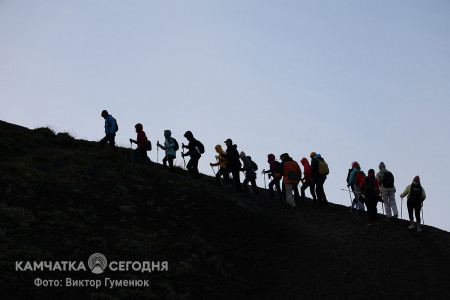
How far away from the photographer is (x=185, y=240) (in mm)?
17734

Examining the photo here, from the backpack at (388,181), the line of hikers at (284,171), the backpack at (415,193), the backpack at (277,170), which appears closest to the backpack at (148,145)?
the line of hikers at (284,171)

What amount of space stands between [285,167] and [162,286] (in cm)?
1072

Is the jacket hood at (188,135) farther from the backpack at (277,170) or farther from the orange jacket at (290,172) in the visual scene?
the orange jacket at (290,172)

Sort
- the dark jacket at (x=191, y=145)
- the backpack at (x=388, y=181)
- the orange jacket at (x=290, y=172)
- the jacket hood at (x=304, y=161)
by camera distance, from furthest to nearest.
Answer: the dark jacket at (x=191, y=145) → the jacket hood at (x=304, y=161) → the orange jacket at (x=290, y=172) → the backpack at (x=388, y=181)

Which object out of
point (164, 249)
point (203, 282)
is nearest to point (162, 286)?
point (203, 282)

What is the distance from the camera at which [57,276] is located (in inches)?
539

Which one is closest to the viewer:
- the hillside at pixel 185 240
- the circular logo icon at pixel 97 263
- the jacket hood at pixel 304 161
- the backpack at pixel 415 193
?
the circular logo icon at pixel 97 263

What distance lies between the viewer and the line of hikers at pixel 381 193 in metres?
20.9

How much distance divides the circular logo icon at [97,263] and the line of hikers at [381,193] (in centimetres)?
1049

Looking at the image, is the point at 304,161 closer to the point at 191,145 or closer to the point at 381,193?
the point at 381,193

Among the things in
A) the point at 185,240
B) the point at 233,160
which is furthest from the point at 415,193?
the point at 185,240

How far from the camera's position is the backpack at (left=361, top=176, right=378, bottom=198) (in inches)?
838

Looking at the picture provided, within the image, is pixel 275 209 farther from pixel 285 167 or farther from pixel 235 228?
pixel 235 228

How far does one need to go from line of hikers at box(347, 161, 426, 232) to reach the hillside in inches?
24.1
